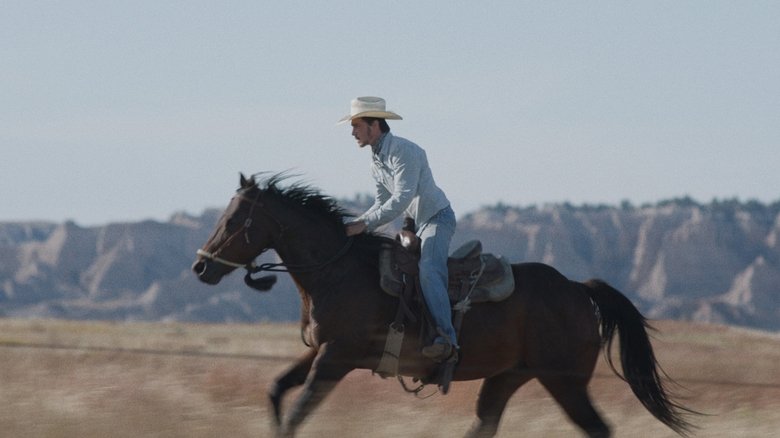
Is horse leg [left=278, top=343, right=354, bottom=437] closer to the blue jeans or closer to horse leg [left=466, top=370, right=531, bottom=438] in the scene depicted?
the blue jeans

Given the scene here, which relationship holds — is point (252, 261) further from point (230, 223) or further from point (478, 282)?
point (478, 282)

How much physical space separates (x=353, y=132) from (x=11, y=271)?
163445 millimetres

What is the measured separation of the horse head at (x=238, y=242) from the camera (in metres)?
9.87

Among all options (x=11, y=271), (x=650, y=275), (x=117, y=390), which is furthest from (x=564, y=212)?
(x=117, y=390)

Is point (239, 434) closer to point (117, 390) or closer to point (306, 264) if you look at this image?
point (306, 264)

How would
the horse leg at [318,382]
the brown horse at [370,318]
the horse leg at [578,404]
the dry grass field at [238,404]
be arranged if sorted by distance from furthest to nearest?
the horse leg at [578,404], the brown horse at [370,318], the dry grass field at [238,404], the horse leg at [318,382]

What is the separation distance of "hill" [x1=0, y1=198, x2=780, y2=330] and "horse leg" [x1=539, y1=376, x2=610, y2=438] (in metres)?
127

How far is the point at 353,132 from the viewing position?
10203mm

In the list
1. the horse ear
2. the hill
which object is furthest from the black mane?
the hill

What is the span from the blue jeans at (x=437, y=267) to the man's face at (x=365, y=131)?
29.4 inches

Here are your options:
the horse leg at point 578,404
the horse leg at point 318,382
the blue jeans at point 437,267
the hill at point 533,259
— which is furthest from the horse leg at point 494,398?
the hill at point 533,259

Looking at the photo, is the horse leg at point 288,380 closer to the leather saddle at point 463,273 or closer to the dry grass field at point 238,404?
the dry grass field at point 238,404

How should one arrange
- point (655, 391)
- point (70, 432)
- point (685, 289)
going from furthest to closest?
point (685, 289)
point (655, 391)
point (70, 432)

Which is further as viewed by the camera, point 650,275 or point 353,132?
point 650,275
